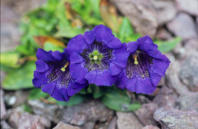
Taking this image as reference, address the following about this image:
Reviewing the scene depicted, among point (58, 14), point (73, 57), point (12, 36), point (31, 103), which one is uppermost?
point (58, 14)

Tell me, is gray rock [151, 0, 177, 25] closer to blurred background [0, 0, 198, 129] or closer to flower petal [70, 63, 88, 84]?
blurred background [0, 0, 198, 129]

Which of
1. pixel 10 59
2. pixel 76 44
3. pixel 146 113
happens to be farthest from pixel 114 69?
pixel 10 59

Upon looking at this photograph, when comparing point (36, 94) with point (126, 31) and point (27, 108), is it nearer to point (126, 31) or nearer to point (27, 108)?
point (27, 108)

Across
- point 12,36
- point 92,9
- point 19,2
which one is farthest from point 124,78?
point 19,2

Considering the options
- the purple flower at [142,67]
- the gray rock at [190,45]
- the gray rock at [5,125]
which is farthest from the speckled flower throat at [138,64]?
the gray rock at [5,125]

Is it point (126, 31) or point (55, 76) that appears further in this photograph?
point (126, 31)

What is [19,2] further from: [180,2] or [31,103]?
[180,2]
